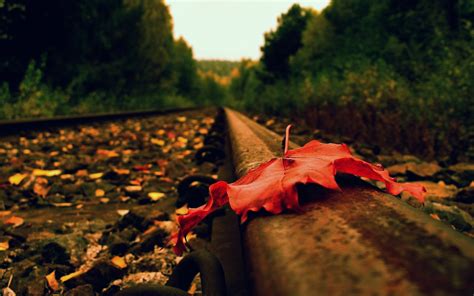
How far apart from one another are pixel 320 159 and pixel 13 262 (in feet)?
3.46

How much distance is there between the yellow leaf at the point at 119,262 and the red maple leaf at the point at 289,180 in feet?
1.63

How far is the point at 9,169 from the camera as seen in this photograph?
2.59 meters

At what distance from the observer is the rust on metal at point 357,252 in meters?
0.29

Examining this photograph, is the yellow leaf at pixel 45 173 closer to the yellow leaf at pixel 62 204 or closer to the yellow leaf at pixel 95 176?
the yellow leaf at pixel 95 176

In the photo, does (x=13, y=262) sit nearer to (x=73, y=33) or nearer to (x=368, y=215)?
(x=368, y=215)

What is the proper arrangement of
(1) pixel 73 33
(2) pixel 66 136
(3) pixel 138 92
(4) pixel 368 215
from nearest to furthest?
(4) pixel 368 215 < (2) pixel 66 136 < (1) pixel 73 33 < (3) pixel 138 92

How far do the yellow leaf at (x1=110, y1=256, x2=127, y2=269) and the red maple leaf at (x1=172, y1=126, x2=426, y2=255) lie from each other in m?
0.50

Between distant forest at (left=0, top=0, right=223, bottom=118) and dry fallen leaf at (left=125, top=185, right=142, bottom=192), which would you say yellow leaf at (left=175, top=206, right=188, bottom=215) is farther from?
distant forest at (left=0, top=0, right=223, bottom=118)

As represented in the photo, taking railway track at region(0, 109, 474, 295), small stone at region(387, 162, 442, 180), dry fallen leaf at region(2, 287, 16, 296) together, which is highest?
railway track at region(0, 109, 474, 295)

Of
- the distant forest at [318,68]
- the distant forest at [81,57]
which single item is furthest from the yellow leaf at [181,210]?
the distant forest at [81,57]

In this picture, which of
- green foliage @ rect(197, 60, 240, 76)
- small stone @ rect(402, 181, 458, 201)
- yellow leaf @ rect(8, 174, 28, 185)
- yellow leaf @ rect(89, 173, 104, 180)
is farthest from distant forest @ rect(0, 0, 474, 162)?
green foliage @ rect(197, 60, 240, 76)

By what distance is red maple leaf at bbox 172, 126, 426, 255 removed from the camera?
0.53 meters

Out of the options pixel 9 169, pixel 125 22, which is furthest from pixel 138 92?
pixel 9 169

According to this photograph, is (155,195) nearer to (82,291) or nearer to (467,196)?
(82,291)
